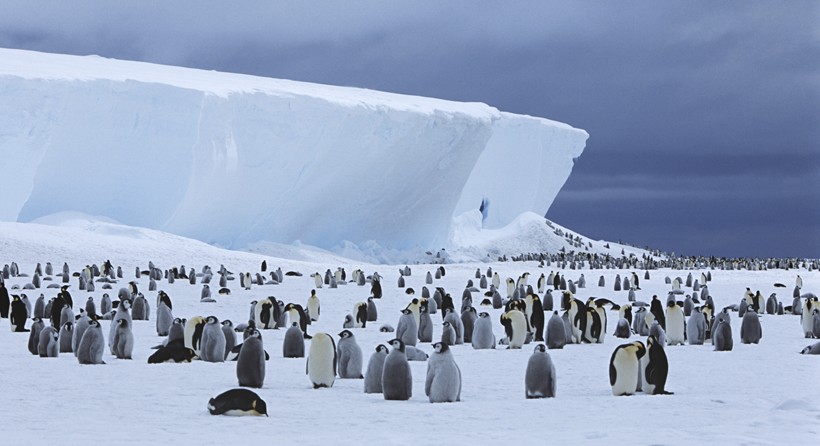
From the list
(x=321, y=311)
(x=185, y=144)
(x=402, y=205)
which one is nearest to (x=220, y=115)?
(x=185, y=144)

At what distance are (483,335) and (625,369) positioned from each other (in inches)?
135

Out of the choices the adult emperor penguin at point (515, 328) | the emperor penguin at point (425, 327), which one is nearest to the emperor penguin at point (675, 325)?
the adult emperor penguin at point (515, 328)

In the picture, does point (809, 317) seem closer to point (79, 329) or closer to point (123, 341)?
point (123, 341)

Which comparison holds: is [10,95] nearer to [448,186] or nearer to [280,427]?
[448,186]

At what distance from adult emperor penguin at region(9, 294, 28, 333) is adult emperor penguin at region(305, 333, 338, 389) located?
18.9ft

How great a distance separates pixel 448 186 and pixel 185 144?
38.1 feet

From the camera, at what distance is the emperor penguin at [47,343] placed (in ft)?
31.4

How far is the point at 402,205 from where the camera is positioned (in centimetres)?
3766

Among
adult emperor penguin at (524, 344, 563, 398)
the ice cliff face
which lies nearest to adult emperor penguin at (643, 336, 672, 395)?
adult emperor penguin at (524, 344, 563, 398)

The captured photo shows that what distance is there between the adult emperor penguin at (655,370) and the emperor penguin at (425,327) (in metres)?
4.32

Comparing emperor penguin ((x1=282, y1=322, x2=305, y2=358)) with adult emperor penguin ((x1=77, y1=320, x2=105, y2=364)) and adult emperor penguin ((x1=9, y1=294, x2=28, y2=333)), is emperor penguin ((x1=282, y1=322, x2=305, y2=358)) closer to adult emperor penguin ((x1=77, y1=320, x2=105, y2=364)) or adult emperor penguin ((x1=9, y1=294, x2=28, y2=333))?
adult emperor penguin ((x1=77, y1=320, x2=105, y2=364))

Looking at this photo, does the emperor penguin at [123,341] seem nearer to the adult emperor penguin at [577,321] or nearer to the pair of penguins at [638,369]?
the pair of penguins at [638,369]

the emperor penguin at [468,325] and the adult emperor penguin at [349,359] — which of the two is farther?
the emperor penguin at [468,325]

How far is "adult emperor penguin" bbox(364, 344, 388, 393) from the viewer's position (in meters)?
7.56
